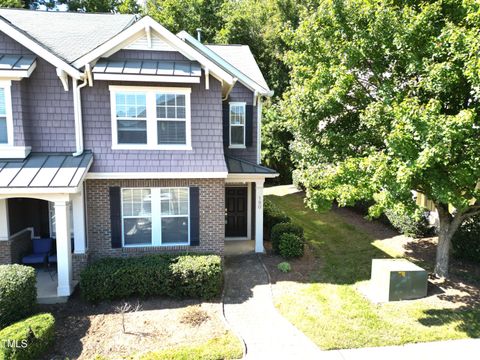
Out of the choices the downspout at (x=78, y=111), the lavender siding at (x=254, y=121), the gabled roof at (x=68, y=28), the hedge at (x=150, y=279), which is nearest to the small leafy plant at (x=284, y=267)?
the hedge at (x=150, y=279)

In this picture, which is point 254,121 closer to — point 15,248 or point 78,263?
point 78,263

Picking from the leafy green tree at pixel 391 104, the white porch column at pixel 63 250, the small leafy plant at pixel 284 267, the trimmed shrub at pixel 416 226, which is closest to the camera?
the leafy green tree at pixel 391 104

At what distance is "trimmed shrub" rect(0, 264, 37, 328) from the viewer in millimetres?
7605

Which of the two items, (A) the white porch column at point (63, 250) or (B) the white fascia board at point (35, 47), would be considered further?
(B) the white fascia board at point (35, 47)

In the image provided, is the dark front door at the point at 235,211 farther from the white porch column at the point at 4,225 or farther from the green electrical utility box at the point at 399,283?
the white porch column at the point at 4,225

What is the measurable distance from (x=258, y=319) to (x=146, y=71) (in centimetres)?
755

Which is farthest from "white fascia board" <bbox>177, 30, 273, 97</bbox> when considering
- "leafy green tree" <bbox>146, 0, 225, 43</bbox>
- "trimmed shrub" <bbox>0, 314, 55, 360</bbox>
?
"leafy green tree" <bbox>146, 0, 225, 43</bbox>

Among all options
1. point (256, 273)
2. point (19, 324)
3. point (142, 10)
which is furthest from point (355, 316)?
point (142, 10)

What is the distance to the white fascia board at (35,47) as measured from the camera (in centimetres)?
977

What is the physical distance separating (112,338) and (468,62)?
10.0m

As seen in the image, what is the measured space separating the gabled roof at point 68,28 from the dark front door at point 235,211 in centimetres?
754

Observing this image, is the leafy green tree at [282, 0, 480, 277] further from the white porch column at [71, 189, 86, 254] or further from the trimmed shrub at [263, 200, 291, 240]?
the white porch column at [71, 189, 86, 254]

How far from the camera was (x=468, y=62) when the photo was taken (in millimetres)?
7676

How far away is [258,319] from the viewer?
28.4ft
